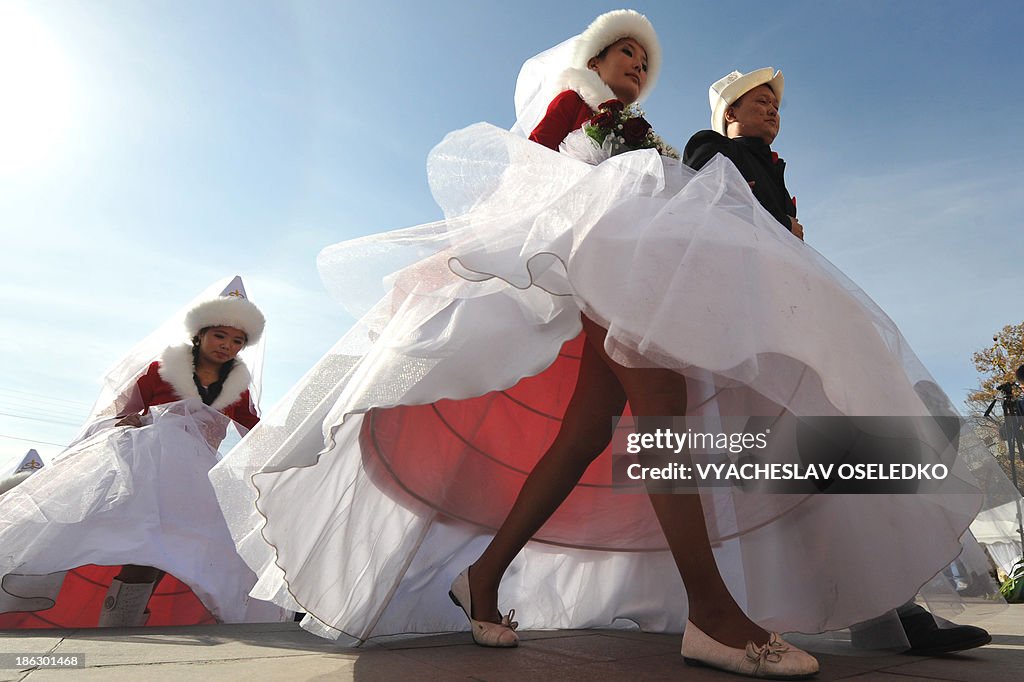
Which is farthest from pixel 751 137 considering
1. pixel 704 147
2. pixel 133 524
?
pixel 133 524

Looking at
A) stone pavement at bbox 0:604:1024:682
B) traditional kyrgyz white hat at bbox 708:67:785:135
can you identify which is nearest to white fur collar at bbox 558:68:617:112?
traditional kyrgyz white hat at bbox 708:67:785:135

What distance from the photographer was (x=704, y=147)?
2291 millimetres

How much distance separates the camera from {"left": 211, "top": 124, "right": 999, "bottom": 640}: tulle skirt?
1.45 meters

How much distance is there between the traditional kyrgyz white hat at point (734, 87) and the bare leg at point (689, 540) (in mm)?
1430

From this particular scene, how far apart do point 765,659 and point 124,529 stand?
2.65m

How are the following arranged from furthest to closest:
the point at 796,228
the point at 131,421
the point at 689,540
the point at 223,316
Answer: the point at 223,316 < the point at 131,421 < the point at 796,228 < the point at 689,540

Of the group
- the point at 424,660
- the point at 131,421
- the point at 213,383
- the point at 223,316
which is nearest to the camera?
the point at 424,660

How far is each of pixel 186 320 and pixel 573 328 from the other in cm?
352

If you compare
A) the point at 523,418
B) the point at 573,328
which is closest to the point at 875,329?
the point at 573,328

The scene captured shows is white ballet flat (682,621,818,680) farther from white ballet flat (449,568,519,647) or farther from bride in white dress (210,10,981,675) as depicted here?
white ballet flat (449,568,519,647)

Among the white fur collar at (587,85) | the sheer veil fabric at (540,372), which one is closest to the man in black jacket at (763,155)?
the sheer veil fabric at (540,372)

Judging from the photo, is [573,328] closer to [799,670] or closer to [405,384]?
[405,384]

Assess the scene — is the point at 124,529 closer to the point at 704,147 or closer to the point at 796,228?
the point at 704,147

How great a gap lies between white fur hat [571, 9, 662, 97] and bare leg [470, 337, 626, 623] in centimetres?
141
